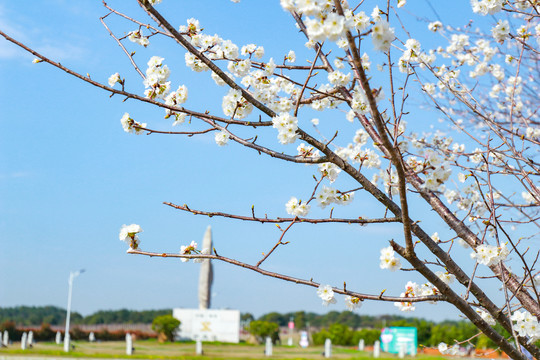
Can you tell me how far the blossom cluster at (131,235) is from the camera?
1.88 m

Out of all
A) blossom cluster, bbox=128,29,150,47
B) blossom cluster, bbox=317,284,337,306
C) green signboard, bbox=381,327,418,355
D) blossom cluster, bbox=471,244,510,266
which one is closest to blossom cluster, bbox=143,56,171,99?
blossom cluster, bbox=128,29,150,47

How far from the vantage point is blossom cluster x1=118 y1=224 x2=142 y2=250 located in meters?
1.88

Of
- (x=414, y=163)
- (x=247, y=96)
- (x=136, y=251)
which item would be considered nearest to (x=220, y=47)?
(x=247, y=96)

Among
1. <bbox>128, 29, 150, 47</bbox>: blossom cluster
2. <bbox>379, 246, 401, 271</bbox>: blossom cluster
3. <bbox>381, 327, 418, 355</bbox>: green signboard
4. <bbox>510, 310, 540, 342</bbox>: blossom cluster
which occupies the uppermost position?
<bbox>128, 29, 150, 47</bbox>: blossom cluster

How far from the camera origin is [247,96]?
1.62 m

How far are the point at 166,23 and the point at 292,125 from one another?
0.47 metres

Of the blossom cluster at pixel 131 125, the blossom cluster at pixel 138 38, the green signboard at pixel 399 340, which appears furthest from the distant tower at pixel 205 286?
the blossom cluster at pixel 131 125

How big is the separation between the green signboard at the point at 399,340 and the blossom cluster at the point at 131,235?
21325 millimetres

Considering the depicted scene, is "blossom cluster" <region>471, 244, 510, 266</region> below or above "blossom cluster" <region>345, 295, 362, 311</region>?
above

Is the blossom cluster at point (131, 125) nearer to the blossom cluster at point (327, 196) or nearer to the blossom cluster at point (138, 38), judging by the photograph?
the blossom cluster at point (138, 38)

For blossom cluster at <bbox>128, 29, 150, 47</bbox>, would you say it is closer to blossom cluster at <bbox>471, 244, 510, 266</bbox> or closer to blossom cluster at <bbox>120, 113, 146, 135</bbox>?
blossom cluster at <bbox>120, 113, 146, 135</bbox>

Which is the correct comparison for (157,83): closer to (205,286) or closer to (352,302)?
(352,302)

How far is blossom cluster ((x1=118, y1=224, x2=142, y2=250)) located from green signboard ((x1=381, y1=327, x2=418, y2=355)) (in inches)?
840

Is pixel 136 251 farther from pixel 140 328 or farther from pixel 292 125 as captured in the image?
pixel 140 328
